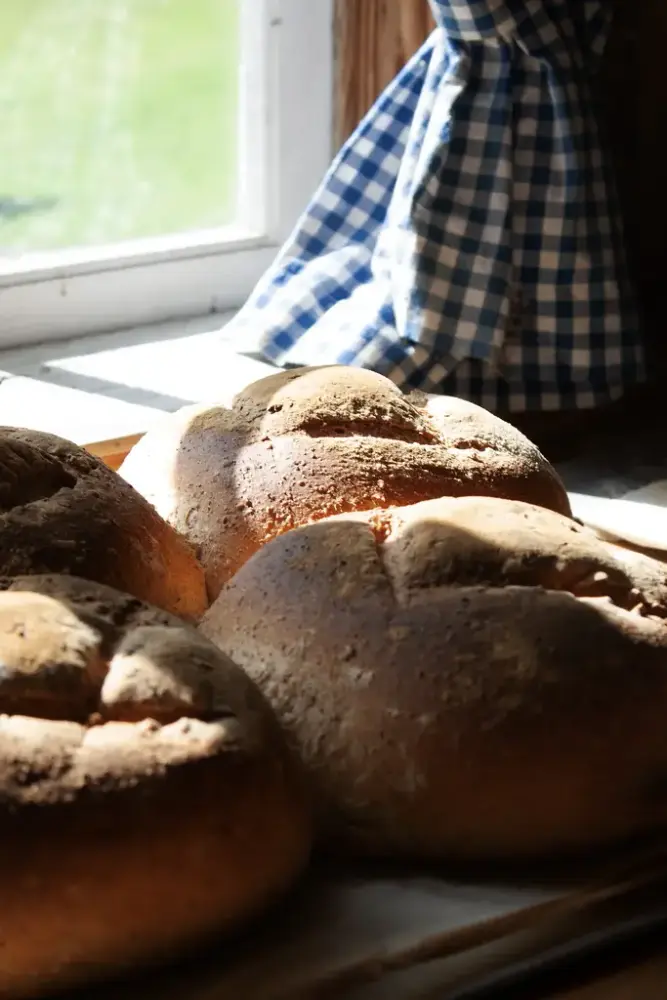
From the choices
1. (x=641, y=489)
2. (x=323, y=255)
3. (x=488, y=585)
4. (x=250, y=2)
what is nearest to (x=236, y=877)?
(x=488, y=585)

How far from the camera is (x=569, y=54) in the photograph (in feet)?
4.75

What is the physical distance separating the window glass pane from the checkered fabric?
334 mm

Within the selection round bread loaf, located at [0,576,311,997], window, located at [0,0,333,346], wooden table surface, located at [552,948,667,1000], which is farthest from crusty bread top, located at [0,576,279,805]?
window, located at [0,0,333,346]

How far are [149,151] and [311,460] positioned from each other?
3.18 feet

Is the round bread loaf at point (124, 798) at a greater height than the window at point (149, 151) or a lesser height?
lesser

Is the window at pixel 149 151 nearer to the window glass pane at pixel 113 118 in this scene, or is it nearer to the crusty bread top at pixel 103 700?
the window glass pane at pixel 113 118

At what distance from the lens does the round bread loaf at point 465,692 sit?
631mm

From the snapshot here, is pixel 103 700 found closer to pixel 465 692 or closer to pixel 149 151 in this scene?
pixel 465 692

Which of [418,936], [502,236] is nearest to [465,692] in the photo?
[418,936]

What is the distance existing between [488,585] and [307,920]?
0.21m

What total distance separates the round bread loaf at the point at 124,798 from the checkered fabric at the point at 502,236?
0.87 meters

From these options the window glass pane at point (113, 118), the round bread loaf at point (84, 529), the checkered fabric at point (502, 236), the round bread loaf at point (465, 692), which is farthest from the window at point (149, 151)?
the round bread loaf at point (465, 692)

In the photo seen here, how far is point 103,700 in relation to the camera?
577mm

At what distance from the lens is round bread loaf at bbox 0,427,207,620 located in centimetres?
71
